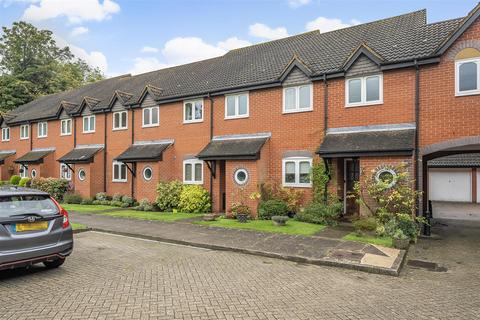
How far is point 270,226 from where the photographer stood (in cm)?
1135

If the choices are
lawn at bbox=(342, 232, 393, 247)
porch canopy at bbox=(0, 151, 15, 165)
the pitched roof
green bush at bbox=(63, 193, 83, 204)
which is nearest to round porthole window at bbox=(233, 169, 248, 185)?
the pitched roof

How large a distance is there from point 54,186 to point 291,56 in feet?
53.5

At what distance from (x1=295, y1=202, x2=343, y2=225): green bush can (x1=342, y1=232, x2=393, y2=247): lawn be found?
179 centimetres

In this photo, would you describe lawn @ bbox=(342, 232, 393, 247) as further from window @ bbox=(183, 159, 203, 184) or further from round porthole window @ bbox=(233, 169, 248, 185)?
window @ bbox=(183, 159, 203, 184)

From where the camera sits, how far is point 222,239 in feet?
31.2

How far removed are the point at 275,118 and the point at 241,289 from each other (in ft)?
31.7

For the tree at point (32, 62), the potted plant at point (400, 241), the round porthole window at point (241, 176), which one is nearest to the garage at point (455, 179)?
the round porthole window at point (241, 176)

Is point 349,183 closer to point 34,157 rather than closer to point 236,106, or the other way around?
point 236,106

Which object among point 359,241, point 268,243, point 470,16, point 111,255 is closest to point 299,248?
point 268,243

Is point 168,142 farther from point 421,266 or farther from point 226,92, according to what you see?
point 421,266

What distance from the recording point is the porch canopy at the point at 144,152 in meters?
16.8

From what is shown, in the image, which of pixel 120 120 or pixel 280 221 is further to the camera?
pixel 120 120

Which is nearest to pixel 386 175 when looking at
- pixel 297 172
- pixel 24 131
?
pixel 297 172

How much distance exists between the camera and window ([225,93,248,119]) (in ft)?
50.1
